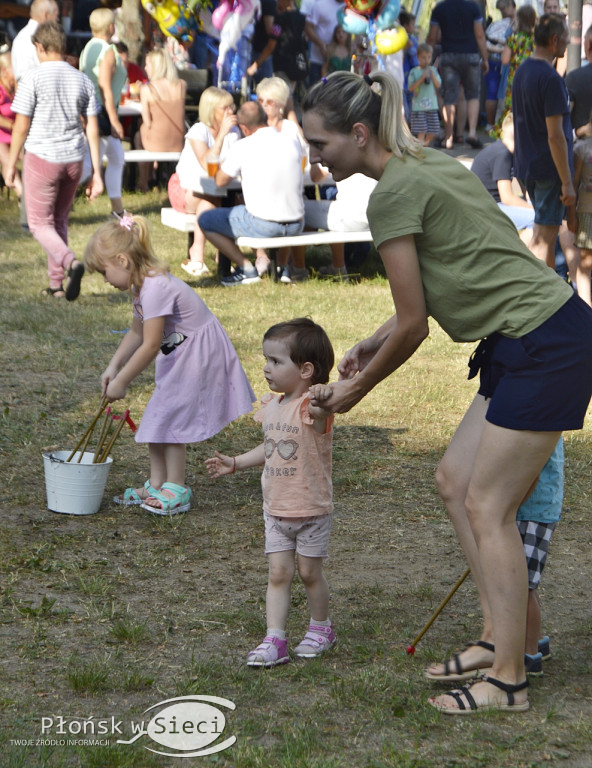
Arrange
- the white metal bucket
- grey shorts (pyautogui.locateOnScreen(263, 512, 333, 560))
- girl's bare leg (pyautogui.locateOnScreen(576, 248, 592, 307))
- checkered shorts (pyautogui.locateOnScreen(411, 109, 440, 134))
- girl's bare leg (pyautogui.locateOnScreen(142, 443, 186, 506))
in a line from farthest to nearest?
checkered shorts (pyautogui.locateOnScreen(411, 109, 440, 134)), girl's bare leg (pyautogui.locateOnScreen(576, 248, 592, 307)), girl's bare leg (pyautogui.locateOnScreen(142, 443, 186, 506)), the white metal bucket, grey shorts (pyautogui.locateOnScreen(263, 512, 333, 560))

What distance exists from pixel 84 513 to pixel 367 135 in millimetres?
2465

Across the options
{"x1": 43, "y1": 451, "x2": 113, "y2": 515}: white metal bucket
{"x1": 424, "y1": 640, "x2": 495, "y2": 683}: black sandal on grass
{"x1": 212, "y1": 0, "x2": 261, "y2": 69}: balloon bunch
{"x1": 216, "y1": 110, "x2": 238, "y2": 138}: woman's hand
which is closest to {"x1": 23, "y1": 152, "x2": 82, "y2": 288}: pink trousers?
{"x1": 216, "y1": 110, "x2": 238, "y2": 138}: woman's hand

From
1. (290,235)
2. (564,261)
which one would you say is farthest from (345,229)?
(564,261)

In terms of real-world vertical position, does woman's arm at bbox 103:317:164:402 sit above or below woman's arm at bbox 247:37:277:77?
below

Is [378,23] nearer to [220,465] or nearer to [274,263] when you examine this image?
[274,263]

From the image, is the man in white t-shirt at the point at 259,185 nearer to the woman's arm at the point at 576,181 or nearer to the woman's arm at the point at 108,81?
the woman's arm at the point at 108,81

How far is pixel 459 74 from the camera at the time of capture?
1532 centimetres

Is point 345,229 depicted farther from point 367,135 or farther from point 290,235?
point 367,135

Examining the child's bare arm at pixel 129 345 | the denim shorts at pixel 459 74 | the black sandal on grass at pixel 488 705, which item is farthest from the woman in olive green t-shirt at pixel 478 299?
the denim shorts at pixel 459 74

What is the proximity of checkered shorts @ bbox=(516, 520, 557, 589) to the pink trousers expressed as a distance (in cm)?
594

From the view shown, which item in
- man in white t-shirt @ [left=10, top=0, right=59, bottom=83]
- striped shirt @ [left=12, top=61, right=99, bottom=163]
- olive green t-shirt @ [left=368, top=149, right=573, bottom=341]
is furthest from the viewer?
man in white t-shirt @ [left=10, top=0, right=59, bottom=83]

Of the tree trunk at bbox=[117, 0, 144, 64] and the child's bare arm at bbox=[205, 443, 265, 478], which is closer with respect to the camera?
the child's bare arm at bbox=[205, 443, 265, 478]

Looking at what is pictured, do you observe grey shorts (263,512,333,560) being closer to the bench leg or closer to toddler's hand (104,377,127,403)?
toddler's hand (104,377,127,403)

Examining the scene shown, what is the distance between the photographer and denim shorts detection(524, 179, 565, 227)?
24.8ft
